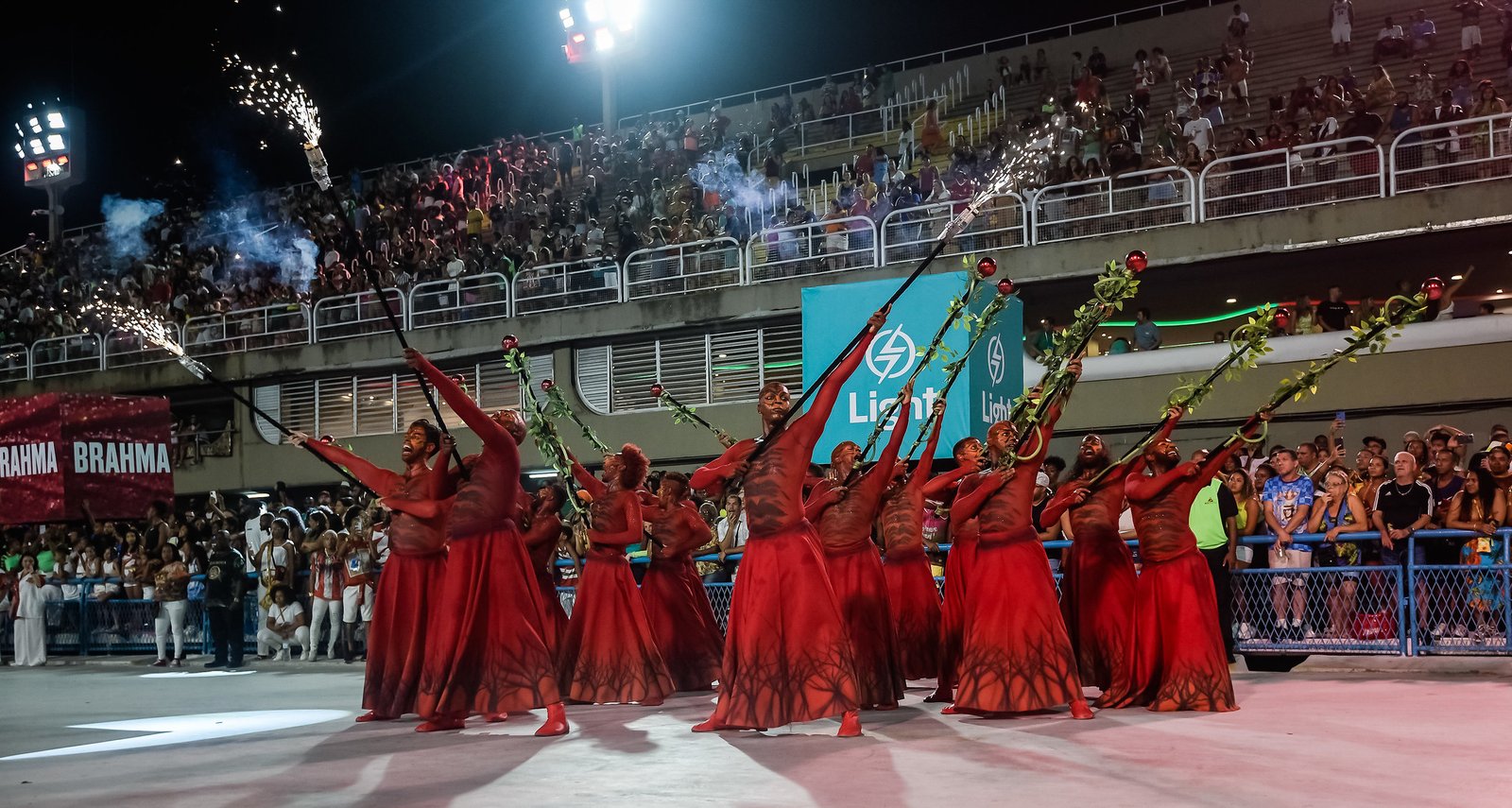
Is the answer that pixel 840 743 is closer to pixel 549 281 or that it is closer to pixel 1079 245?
pixel 1079 245

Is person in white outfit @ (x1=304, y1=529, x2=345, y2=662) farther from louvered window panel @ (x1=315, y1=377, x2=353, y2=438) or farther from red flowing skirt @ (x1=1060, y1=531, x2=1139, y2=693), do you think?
louvered window panel @ (x1=315, y1=377, x2=353, y2=438)

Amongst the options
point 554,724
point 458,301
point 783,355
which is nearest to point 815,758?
point 554,724

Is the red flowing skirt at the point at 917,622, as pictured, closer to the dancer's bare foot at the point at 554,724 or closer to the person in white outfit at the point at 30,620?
the dancer's bare foot at the point at 554,724

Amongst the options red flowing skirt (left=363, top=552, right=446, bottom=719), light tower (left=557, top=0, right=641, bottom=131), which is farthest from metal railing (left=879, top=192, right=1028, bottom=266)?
red flowing skirt (left=363, top=552, right=446, bottom=719)

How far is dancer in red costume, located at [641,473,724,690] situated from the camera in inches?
424

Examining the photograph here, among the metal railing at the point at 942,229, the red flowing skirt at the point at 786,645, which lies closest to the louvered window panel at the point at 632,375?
the metal railing at the point at 942,229

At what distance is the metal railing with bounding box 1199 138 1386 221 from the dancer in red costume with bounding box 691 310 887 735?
1004 cm

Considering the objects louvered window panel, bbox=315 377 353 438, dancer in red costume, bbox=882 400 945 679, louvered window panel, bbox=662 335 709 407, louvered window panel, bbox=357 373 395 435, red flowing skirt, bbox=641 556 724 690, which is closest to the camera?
dancer in red costume, bbox=882 400 945 679

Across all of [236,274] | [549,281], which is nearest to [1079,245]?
[549,281]

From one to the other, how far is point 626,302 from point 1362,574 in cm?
1151

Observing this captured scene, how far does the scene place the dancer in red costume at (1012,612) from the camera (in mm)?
8469

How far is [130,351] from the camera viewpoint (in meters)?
25.2

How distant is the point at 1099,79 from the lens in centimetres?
2102

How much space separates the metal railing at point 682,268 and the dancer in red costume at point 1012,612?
11.1 metres
